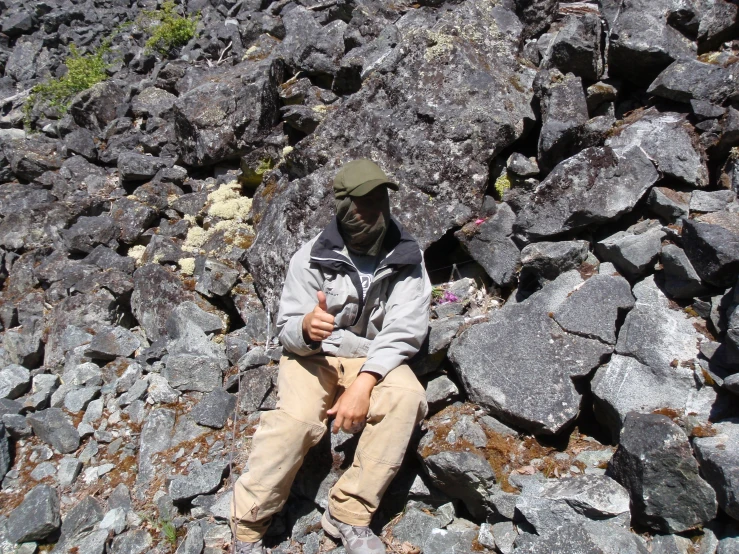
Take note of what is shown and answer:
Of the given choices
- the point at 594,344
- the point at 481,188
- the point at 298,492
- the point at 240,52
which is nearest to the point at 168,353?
the point at 298,492

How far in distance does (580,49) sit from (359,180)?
12.6 feet

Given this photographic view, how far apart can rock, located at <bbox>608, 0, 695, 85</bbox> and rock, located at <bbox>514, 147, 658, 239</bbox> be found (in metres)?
1.50

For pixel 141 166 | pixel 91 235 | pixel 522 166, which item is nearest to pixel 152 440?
pixel 91 235

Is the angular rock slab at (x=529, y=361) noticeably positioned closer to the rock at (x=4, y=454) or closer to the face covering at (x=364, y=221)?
the face covering at (x=364, y=221)

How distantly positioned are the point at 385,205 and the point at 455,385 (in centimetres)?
182

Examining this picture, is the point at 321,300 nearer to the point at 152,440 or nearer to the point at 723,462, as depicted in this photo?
the point at 152,440

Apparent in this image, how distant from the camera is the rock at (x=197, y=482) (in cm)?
535

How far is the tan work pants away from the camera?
4.55 m

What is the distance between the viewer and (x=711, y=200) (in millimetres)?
5496

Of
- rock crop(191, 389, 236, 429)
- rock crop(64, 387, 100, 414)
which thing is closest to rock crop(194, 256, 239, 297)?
rock crop(191, 389, 236, 429)

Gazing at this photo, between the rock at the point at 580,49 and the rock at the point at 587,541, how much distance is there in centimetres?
526

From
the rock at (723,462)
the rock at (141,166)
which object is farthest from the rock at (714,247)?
the rock at (141,166)

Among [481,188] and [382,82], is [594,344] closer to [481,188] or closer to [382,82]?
[481,188]

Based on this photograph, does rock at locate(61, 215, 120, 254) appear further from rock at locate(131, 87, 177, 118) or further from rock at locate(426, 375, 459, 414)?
rock at locate(426, 375, 459, 414)
